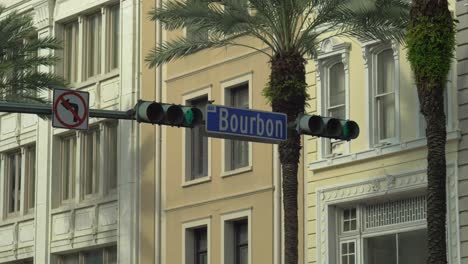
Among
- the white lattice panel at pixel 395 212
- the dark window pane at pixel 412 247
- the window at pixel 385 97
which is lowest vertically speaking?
the dark window pane at pixel 412 247

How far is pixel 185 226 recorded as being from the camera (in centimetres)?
4038

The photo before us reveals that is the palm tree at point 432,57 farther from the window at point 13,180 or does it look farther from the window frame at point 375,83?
the window at point 13,180

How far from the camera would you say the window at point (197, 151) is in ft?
133

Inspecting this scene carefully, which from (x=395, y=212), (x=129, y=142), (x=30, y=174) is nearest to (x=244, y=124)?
(x=395, y=212)

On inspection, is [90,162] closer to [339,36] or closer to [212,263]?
[212,263]

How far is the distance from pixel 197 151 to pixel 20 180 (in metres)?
10.8

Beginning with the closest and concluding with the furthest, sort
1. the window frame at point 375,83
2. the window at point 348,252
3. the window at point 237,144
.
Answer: the window frame at point 375,83 < the window at point 348,252 < the window at point 237,144

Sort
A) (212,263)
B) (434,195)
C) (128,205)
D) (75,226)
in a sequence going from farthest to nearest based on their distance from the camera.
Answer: (75,226) < (128,205) < (212,263) < (434,195)

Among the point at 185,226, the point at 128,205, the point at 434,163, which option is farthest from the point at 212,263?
the point at 434,163

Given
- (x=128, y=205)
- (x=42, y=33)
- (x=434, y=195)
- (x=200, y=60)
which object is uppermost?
(x=42, y=33)

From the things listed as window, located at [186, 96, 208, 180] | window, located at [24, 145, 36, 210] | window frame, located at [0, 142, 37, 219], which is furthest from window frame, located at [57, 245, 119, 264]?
window, located at [186, 96, 208, 180]

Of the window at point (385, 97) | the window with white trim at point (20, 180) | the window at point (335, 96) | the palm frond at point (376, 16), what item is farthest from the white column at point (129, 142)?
the palm frond at point (376, 16)

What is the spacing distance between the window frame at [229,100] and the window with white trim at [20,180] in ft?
37.8

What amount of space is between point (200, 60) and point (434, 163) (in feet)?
46.7
